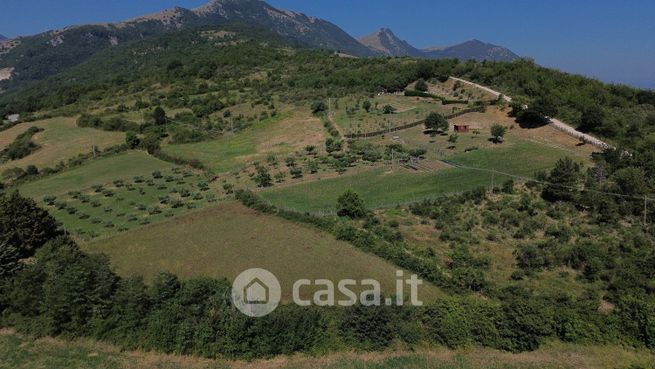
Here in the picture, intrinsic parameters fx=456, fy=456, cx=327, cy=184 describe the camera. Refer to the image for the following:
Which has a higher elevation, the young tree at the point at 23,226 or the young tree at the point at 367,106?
the young tree at the point at 367,106

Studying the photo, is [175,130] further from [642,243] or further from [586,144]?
[642,243]

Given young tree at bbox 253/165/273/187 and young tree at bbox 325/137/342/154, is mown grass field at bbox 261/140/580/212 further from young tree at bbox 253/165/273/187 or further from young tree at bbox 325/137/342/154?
young tree at bbox 325/137/342/154

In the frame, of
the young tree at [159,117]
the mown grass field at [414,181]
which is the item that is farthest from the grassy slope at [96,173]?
the mown grass field at [414,181]

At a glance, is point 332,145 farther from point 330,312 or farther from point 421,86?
point 330,312

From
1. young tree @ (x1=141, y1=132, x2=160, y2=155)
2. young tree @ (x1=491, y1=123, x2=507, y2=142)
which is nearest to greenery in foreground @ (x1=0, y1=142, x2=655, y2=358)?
young tree @ (x1=491, y1=123, x2=507, y2=142)

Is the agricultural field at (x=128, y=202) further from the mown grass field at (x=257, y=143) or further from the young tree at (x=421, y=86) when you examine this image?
the young tree at (x=421, y=86)

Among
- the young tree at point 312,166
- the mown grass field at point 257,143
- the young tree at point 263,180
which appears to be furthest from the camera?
the mown grass field at point 257,143

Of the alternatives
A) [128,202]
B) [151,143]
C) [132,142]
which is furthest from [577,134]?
[132,142]

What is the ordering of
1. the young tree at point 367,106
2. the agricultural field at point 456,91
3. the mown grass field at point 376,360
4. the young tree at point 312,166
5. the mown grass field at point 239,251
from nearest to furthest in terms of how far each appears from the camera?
the mown grass field at point 376,360
the mown grass field at point 239,251
the young tree at point 312,166
the agricultural field at point 456,91
the young tree at point 367,106
